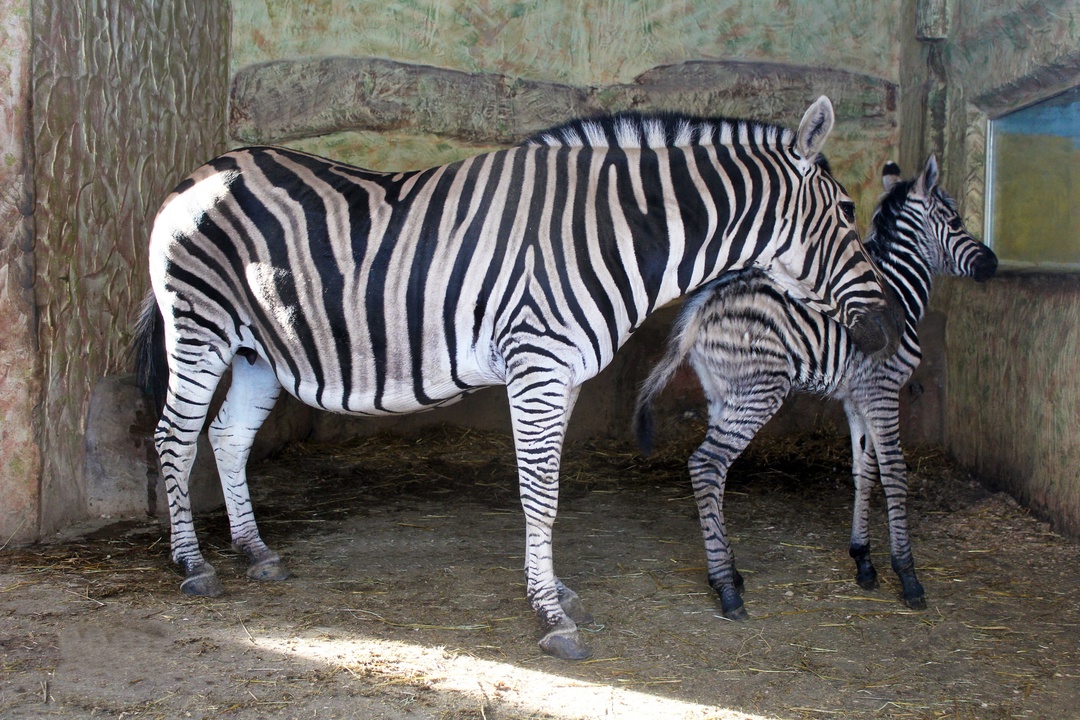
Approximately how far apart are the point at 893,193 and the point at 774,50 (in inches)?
127

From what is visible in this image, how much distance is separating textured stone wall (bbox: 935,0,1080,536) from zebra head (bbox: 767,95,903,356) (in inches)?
88.6

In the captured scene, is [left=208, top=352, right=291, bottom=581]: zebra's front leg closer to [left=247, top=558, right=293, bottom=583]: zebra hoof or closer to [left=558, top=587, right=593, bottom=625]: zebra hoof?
[left=247, top=558, right=293, bottom=583]: zebra hoof

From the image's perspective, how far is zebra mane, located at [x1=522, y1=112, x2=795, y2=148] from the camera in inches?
180

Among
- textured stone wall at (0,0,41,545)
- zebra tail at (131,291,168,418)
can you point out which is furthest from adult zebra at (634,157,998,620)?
textured stone wall at (0,0,41,545)

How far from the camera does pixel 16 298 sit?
17.1ft

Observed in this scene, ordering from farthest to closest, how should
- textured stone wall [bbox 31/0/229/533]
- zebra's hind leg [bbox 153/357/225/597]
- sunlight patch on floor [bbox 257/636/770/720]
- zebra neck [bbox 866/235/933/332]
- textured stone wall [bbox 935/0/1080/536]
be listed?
textured stone wall [bbox 935/0/1080/536], zebra neck [bbox 866/235/933/332], textured stone wall [bbox 31/0/229/533], zebra's hind leg [bbox 153/357/225/597], sunlight patch on floor [bbox 257/636/770/720]

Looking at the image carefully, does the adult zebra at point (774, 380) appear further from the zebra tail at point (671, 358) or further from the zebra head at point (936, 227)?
the zebra head at point (936, 227)

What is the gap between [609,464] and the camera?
7555mm

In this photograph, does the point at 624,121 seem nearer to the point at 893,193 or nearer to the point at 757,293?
the point at 757,293

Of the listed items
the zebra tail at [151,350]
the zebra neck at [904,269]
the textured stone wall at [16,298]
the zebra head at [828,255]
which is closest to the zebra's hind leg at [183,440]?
the zebra tail at [151,350]

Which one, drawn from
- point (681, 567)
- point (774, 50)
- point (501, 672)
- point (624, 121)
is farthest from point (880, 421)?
point (774, 50)

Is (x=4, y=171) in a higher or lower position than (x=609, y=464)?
higher

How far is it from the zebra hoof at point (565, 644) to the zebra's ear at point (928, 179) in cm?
334

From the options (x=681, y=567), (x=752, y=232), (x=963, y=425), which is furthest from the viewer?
(x=963, y=425)
